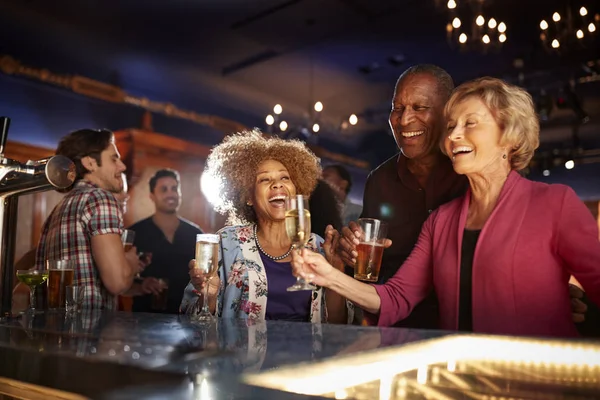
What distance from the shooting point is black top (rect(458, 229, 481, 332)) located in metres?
1.98

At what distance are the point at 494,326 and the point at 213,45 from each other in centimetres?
645

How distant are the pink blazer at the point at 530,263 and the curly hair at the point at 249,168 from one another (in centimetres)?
107

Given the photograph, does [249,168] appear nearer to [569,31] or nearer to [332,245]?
[332,245]

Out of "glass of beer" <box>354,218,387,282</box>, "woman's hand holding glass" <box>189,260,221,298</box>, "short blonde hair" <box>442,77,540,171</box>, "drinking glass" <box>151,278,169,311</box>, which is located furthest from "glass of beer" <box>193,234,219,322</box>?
"drinking glass" <box>151,278,169,311</box>

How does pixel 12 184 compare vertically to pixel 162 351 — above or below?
above

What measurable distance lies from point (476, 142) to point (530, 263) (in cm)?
45

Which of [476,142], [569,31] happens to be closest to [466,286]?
[476,142]

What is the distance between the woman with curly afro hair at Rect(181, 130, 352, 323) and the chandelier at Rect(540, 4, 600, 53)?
12.9ft

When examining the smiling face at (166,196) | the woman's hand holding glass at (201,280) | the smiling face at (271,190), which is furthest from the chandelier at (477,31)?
the woman's hand holding glass at (201,280)

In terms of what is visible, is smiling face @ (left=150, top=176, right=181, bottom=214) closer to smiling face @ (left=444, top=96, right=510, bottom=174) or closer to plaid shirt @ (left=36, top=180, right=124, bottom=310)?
plaid shirt @ (left=36, top=180, right=124, bottom=310)

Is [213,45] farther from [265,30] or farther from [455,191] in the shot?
[455,191]

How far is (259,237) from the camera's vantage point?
269 cm

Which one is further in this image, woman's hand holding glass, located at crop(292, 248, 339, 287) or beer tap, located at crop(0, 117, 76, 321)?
A: woman's hand holding glass, located at crop(292, 248, 339, 287)

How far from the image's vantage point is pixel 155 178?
508cm
